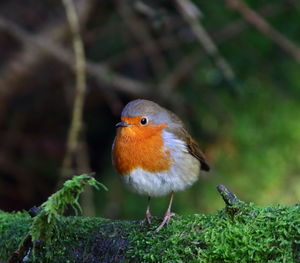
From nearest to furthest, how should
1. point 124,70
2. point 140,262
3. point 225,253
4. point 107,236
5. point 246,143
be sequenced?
point 225,253, point 140,262, point 107,236, point 246,143, point 124,70

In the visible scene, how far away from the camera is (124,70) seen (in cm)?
722

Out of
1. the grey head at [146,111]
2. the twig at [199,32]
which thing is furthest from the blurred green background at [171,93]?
the grey head at [146,111]

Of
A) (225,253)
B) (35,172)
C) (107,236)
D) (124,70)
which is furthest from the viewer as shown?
(124,70)

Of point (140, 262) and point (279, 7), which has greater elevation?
point (279, 7)

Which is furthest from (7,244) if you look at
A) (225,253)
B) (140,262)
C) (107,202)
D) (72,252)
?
(107,202)

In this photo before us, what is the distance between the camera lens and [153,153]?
3670 mm

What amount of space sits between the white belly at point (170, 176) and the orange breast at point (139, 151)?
0.04m

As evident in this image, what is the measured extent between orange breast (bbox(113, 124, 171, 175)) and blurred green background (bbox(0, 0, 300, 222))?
1928 mm

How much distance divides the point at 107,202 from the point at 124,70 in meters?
1.80

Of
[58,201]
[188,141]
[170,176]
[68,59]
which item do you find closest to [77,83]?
[188,141]

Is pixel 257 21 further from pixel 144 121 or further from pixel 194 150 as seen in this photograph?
pixel 144 121

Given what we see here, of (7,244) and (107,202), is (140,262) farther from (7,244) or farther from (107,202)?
(107,202)

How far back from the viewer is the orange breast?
3623 mm

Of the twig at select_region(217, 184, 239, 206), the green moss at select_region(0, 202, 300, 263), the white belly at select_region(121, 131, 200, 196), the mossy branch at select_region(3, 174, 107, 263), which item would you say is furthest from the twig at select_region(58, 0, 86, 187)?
the twig at select_region(217, 184, 239, 206)
